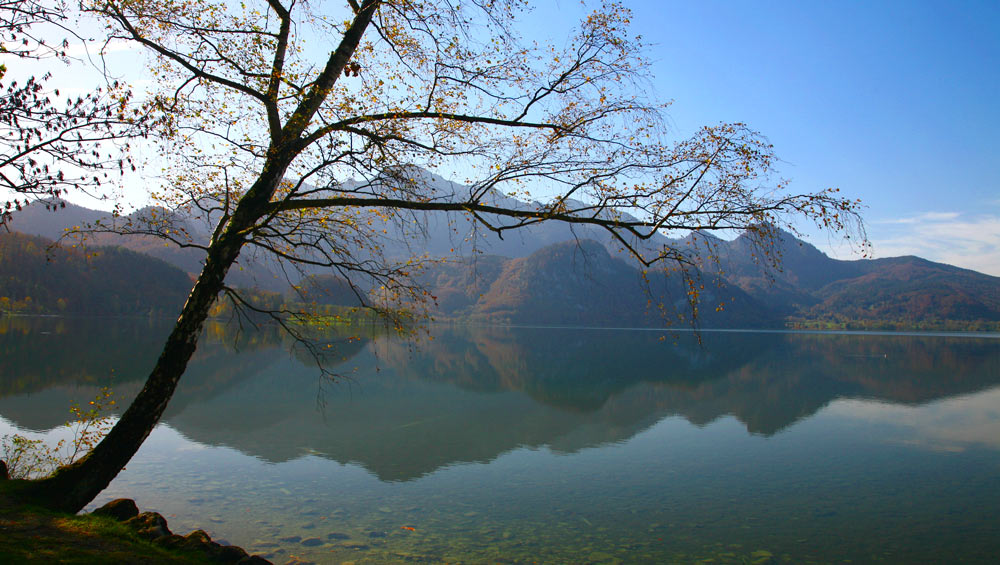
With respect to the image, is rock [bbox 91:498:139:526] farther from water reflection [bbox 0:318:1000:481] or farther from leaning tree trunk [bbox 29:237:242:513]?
water reflection [bbox 0:318:1000:481]

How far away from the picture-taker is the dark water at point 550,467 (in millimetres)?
9992

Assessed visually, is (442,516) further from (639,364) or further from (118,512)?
(639,364)

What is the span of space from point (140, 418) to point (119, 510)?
202 cm

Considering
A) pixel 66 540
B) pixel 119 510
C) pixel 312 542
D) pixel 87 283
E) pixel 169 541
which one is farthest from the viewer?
pixel 87 283

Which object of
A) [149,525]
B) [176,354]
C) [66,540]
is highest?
[176,354]

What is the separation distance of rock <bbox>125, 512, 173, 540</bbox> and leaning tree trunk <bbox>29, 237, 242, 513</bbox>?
671 millimetres

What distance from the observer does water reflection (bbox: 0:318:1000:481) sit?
17.7 meters

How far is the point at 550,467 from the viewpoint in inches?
600

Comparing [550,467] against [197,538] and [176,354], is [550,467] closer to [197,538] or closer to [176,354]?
[197,538]

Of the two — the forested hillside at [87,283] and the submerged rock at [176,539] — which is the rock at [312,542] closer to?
the submerged rock at [176,539]

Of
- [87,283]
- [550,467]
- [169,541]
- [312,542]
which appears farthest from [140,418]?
[87,283]

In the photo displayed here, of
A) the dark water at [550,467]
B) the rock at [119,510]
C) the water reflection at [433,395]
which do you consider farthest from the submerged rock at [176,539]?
the water reflection at [433,395]

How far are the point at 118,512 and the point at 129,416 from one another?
193 cm

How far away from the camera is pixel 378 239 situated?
23.0 feet
